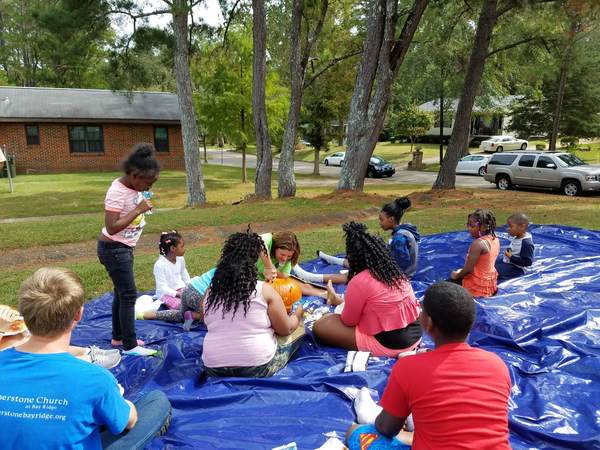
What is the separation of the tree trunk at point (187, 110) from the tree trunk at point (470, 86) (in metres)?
8.67

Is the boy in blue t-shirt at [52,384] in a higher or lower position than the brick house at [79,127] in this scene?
lower

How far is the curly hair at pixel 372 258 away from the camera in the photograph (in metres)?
3.86

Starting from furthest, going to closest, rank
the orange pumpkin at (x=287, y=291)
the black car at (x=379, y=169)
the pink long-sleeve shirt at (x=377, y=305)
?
the black car at (x=379, y=169), the orange pumpkin at (x=287, y=291), the pink long-sleeve shirt at (x=377, y=305)

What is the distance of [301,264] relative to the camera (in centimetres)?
741

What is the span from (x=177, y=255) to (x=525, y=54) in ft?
63.9

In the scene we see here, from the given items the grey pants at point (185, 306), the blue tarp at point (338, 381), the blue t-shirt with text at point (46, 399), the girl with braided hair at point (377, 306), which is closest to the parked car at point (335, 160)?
the blue tarp at point (338, 381)

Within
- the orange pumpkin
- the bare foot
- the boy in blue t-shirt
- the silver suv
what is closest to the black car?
the silver suv

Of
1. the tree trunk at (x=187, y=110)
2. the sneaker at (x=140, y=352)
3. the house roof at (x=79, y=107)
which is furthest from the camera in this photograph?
the house roof at (x=79, y=107)

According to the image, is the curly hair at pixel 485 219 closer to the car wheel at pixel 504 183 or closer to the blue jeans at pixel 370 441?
the blue jeans at pixel 370 441

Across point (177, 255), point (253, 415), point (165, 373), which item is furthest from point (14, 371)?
point (177, 255)

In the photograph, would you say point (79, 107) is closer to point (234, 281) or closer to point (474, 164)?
point (474, 164)

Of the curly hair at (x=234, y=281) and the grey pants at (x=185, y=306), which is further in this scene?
the grey pants at (x=185, y=306)

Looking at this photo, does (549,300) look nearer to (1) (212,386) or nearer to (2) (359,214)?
(1) (212,386)

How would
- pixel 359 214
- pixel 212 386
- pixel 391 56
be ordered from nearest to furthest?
pixel 212 386
pixel 359 214
pixel 391 56
